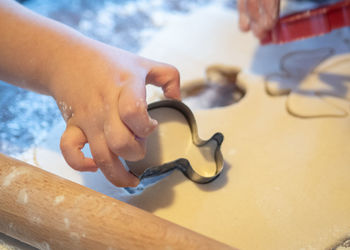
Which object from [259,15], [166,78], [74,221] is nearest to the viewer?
[74,221]

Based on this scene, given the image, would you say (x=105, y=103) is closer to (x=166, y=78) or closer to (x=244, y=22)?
(x=166, y=78)

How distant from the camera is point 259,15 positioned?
89 centimetres

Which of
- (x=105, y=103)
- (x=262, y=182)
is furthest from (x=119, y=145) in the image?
(x=262, y=182)

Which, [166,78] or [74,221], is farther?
[166,78]

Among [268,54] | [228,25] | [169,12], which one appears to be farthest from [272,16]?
[169,12]

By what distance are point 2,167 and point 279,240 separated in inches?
19.1

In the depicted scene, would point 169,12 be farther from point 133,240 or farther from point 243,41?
point 133,240

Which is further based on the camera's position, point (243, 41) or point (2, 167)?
point (243, 41)

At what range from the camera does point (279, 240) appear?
0.63 metres

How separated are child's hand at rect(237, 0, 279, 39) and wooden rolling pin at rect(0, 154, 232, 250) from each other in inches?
21.8

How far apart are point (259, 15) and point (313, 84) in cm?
22

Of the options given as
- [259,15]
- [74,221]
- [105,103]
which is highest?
[259,15]

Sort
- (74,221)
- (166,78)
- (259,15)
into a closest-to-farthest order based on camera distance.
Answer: (74,221), (166,78), (259,15)

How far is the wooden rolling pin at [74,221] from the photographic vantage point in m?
0.53
